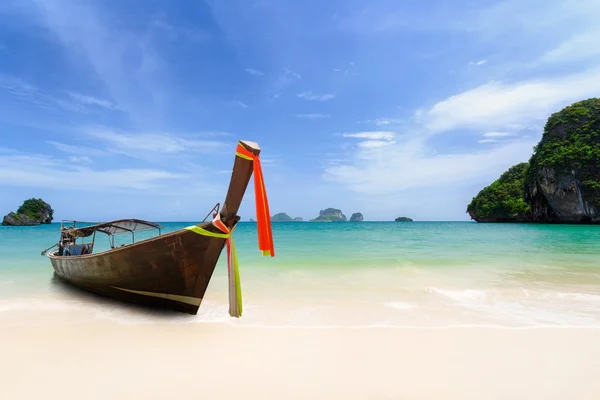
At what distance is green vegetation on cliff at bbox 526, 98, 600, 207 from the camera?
4506 cm

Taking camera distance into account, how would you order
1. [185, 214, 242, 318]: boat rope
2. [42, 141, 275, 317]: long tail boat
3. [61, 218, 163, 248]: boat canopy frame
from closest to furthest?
[42, 141, 275, 317]: long tail boat, [185, 214, 242, 318]: boat rope, [61, 218, 163, 248]: boat canopy frame

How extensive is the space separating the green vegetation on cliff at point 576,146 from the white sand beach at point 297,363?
56.4 meters

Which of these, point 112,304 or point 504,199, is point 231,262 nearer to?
point 112,304

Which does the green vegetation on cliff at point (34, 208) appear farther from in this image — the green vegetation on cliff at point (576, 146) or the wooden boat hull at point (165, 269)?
the green vegetation on cliff at point (576, 146)

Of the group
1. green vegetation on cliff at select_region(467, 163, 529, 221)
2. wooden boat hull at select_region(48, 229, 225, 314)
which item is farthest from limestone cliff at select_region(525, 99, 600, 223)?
wooden boat hull at select_region(48, 229, 225, 314)

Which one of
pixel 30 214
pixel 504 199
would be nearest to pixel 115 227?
pixel 504 199

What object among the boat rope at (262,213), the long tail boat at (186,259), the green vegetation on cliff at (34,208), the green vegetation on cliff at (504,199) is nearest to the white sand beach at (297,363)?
the long tail boat at (186,259)

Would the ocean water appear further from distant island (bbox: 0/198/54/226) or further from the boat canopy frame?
distant island (bbox: 0/198/54/226)

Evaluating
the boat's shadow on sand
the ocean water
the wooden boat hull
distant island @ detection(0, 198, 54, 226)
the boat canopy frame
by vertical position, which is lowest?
the ocean water

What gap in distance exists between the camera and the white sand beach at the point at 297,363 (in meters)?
3.09

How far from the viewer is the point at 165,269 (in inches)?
209

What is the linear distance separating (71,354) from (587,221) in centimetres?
6414

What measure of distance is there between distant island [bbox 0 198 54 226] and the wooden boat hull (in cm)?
8493

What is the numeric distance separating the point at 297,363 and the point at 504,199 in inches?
3209
